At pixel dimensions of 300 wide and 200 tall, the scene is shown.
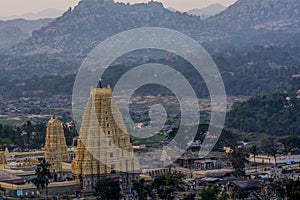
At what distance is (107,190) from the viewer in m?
42.8

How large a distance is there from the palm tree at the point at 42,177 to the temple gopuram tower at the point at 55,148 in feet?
8.87

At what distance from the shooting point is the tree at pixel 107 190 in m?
42.7

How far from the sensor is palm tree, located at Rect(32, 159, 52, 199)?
4328cm

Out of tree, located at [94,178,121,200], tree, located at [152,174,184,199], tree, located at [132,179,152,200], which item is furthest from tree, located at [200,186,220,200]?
tree, located at [94,178,121,200]

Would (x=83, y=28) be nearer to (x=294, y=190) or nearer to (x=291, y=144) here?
(x=291, y=144)

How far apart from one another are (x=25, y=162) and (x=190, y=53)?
280 ft

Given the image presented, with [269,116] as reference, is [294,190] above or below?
below

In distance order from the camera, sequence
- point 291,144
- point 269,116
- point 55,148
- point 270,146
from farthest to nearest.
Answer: point 269,116 < point 270,146 < point 291,144 < point 55,148

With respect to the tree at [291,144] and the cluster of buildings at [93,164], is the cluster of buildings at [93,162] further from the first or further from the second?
the tree at [291,144]

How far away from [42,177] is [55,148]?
4.06m

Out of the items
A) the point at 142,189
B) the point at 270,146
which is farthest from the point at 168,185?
the point at 270,146

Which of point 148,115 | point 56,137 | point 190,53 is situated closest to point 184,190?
point 56,137

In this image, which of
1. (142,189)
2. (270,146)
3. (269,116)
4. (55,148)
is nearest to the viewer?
(142,189)

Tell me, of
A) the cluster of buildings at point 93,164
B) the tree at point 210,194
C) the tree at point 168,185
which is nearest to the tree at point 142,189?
the tree at point 168,185
